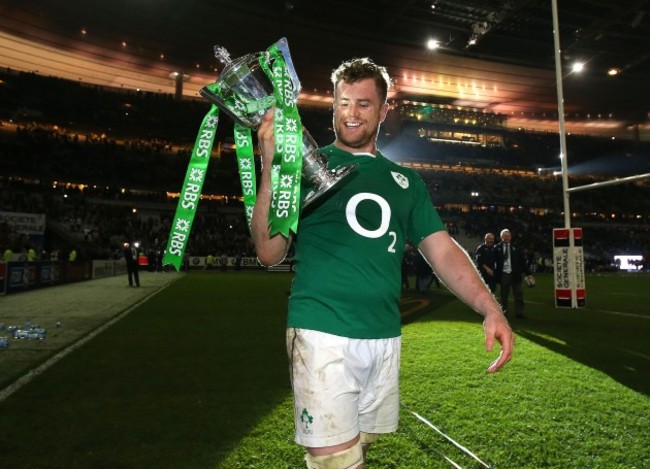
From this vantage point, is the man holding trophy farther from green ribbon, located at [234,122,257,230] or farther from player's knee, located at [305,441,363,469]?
green ribbon, located at [234,122,257,230]

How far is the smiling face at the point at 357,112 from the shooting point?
6.86ft

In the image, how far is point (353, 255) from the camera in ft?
6.39

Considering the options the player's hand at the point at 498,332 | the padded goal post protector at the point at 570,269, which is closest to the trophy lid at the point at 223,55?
the player's hand at the point at 498,332

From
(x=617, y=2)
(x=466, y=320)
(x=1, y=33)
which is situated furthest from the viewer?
(x=1, y=33)

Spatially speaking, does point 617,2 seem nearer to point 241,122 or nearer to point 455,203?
point 455,203

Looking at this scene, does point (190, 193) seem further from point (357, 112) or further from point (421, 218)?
point (421, 218)

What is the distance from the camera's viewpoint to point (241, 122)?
194 cm

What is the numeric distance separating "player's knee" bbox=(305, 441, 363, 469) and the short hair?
4.74 ft

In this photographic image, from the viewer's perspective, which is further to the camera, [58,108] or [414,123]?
[414,123]

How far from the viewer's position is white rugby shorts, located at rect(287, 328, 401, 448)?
177 centimetres

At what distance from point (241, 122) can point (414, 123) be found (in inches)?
2414

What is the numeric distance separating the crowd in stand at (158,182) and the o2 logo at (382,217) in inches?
1295

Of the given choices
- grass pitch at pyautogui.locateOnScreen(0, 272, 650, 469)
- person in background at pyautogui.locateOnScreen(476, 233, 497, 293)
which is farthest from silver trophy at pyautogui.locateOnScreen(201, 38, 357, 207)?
person in background at pyautogui.locateOnScreen(476, 233, 497, 293)

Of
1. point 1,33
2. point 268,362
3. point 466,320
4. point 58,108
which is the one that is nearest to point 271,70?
point 268,362
